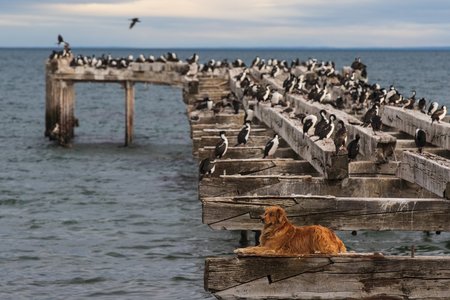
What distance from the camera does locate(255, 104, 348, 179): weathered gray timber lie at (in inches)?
524

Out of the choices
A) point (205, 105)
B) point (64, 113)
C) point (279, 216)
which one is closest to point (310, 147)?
point (279, 216)

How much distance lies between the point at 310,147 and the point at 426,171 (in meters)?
3.52

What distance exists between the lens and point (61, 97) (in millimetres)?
49875

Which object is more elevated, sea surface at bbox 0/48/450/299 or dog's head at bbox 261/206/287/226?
dog's head at bbox 261/206/287/226

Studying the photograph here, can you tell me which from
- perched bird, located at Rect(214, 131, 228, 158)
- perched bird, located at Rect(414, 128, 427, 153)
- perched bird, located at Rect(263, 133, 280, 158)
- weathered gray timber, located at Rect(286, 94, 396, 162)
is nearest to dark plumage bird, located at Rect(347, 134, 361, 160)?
weathered gray timber, located at Rect(286, 94, 396, 162)

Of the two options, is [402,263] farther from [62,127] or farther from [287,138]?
[62,127]

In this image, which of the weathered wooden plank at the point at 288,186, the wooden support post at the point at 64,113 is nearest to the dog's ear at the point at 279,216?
the weathered wooden plank at the point at 288,186

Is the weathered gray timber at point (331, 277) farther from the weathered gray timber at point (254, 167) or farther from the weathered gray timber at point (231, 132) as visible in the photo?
the weathered gray timber at point (231, 132)

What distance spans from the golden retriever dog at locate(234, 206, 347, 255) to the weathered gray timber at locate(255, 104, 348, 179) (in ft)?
11.3

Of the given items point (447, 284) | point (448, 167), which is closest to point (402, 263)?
point (447, 284)

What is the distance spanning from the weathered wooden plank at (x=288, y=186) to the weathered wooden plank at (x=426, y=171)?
0.41 metres

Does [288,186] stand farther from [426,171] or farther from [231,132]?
[231,132]

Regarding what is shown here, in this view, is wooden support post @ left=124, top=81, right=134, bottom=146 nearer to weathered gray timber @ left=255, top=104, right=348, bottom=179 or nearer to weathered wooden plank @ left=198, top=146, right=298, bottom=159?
weathered gray timber @ left=255, top=104, right=348, bottom=179

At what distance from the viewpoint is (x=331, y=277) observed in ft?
30.1
